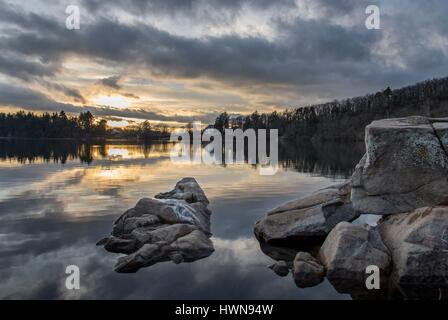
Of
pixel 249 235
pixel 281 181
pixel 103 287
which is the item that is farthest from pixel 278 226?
pixel 281 181

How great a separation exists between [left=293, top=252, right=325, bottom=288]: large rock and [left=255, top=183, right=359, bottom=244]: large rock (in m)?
3.14

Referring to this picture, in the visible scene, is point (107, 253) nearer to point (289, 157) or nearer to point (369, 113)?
point (289, 157)

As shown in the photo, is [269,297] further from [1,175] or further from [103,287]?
[1,175]

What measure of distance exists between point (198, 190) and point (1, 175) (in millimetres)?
25115

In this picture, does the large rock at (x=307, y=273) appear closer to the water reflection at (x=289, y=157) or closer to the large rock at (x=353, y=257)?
the large rock at (x=353, y=257)

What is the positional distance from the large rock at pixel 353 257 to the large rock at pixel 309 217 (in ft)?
9.28

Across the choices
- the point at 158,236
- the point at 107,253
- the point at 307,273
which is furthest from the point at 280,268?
the point at 107,253

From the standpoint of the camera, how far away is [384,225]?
1502 cm

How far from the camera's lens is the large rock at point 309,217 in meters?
16.5

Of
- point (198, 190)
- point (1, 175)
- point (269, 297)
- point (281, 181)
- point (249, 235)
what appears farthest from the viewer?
point (1, 175)

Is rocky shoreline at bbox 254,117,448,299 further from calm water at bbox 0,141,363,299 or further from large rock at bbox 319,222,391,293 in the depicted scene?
calm water at bbox 0,141,363,299

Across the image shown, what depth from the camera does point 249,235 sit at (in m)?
18.6

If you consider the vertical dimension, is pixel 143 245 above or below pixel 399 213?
below

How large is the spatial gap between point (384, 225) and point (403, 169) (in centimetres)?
222
